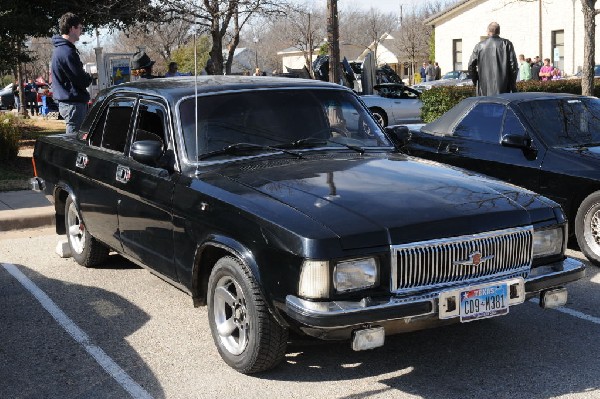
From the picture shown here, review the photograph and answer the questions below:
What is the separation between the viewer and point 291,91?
561cm

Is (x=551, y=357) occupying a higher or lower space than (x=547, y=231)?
lower

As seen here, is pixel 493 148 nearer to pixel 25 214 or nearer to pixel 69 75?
pixel 69 75

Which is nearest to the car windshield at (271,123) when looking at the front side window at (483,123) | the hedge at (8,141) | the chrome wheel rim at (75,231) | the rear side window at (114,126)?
the rear side window at (114,126)

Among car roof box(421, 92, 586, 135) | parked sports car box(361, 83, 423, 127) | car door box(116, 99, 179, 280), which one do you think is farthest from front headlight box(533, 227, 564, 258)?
parked sports car box(361, 83, 423, 127)

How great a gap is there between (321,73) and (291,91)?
14689mm

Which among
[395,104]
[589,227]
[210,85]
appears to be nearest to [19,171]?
[210,85]

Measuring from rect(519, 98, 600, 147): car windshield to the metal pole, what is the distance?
628 cm

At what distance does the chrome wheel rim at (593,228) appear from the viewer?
6.81 meters

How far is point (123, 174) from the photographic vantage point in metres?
5.76

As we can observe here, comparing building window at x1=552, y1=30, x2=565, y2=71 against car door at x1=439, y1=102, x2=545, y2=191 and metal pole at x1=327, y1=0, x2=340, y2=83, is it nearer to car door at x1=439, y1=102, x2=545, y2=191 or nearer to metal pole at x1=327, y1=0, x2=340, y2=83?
metal pole at x1=327, y1=0, x2=340, y2=83

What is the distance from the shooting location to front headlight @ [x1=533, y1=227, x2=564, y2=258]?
4.55 metres

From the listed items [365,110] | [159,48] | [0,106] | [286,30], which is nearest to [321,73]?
[365,110]

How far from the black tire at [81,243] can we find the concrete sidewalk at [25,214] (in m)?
1.96

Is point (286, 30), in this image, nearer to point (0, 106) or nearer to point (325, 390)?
Answer: point (0, 106)
